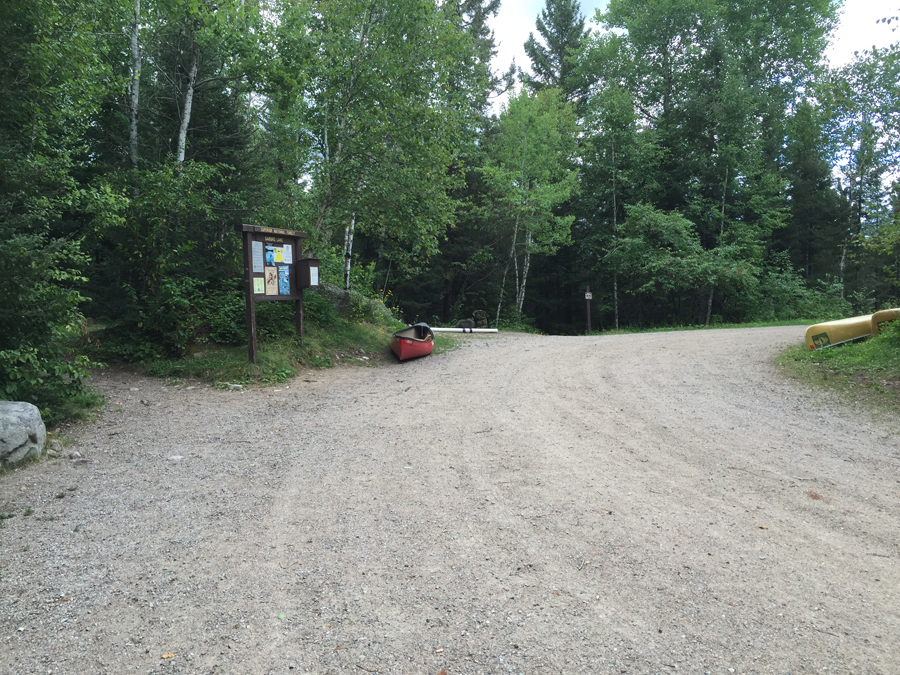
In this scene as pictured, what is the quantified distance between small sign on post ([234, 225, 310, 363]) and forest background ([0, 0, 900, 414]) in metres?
0.95

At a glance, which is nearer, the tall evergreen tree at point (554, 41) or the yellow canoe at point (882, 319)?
the yellow canoe at point (882, 319)

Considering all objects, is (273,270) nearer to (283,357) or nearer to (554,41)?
(283,357)

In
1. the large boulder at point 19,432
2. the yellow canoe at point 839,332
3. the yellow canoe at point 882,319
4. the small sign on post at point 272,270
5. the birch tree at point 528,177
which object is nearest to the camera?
the large boulder at point 19,432

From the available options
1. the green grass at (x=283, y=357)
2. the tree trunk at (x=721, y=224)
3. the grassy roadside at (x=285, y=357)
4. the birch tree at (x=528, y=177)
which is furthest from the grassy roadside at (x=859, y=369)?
the birch tree at (x=528, y=177)

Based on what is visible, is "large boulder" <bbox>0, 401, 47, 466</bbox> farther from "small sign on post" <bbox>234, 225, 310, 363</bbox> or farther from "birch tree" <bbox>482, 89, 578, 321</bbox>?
"birch tree" <bbox>482, 89, 578, 321</bbox>

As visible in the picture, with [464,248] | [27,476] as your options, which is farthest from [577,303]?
[27,476]

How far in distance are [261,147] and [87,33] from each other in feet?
30.6

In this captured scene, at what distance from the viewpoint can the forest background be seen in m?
6.43

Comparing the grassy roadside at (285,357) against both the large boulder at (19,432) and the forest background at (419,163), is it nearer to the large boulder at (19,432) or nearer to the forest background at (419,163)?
the forest background at (419,163)

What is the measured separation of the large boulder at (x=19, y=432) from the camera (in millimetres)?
4430

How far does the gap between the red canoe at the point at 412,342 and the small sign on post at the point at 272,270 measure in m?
2.09

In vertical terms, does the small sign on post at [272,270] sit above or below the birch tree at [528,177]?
below

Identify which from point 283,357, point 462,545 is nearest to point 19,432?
point 462,545

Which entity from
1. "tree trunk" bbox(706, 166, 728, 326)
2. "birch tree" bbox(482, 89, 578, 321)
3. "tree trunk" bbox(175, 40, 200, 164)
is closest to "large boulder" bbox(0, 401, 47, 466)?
"tree trunk" bbox(175, 40, 200, 164)
